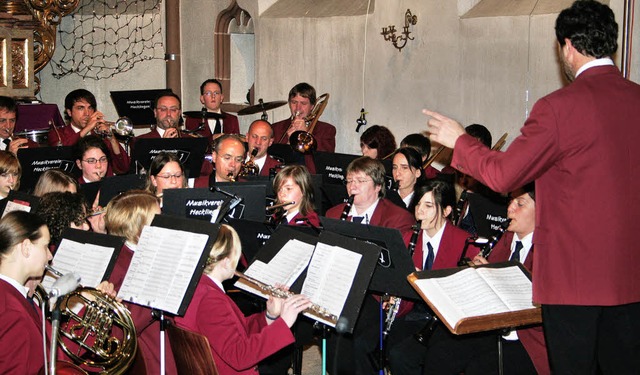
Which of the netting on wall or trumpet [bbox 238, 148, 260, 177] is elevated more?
the netting on wall

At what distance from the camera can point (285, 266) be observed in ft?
13.8

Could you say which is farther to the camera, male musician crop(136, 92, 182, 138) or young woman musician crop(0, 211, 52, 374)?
male musician crop(136, 92, 182, 138)

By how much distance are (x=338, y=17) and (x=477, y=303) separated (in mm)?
7197

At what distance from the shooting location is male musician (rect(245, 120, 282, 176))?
300 inches

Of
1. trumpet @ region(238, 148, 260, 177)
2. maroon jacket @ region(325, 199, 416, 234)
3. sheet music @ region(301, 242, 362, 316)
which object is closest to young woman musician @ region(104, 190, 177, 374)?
sheet music @ region(301, 242, 362, 316)

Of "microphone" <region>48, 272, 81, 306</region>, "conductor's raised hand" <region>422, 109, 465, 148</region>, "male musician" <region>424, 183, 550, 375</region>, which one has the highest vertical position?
"conductor's raised hand" <region>422, 109, 465, 148</region>

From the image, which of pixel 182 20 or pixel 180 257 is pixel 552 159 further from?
pixel 182 20

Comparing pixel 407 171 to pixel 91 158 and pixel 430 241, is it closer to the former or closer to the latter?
pixel 430 241

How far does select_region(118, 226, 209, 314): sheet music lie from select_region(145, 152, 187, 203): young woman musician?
2.07m

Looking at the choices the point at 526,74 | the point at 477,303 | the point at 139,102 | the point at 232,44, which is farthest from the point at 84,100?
the point at 477,303

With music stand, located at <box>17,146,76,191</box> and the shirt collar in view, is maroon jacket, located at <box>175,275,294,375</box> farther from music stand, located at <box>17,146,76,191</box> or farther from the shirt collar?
music stand, located at <box>17,146,76,191</box>

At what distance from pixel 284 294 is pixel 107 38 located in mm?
9438

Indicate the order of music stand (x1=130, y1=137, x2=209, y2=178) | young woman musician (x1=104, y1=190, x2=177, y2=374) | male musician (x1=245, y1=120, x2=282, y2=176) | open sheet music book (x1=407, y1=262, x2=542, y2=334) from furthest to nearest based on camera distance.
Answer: male musician (x1=245, y1=120, x2=282, y2=176), music stand (x1=130, y1=137, x2=209, y2=178), young woman musician (x1=104, y1=190, x2=177, y2=374), open sheet music book (x1=407, y1=262, x2=542, y2=334)

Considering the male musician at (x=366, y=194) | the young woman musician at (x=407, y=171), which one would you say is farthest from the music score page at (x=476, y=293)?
the young woman musician at (x=407, y=171)
